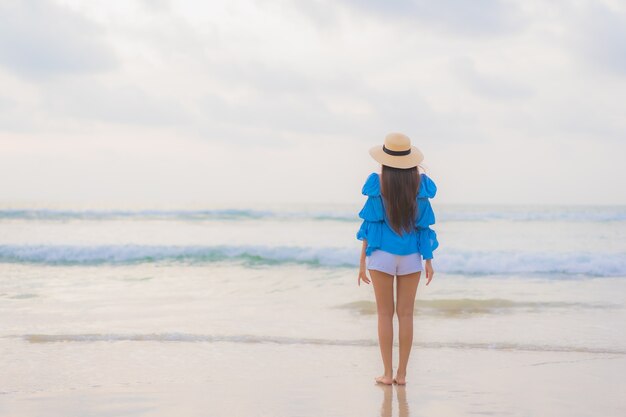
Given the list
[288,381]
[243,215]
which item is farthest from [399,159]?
[243,215]

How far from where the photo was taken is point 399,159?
470 cm

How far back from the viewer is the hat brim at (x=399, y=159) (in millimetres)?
4680

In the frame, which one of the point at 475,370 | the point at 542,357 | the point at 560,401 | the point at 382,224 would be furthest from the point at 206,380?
the point at 542,357

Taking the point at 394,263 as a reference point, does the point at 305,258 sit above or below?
below

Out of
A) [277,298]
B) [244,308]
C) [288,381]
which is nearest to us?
[288,381]

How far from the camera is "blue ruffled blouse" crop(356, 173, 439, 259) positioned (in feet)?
15.6

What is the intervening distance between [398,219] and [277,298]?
5174 mm

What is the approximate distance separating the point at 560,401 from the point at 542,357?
1460 millimetres

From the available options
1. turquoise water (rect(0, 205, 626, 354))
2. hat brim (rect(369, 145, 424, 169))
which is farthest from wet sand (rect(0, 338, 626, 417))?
hat brim (rect(369, 145, 424, 169))

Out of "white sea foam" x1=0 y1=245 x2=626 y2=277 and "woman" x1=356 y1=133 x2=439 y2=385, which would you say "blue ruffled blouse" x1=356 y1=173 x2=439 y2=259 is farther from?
"white sea foam" x1=0 y1=245 x2=626 y2=277

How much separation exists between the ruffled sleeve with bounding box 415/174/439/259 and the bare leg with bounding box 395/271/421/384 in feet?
0.65

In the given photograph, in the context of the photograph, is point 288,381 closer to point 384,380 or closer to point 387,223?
point 384,380

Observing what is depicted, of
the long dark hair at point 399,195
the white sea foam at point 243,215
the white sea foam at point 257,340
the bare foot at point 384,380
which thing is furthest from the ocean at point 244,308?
the white sea foam at point 243,215

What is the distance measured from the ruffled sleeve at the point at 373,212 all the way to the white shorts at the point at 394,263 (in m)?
0.07
